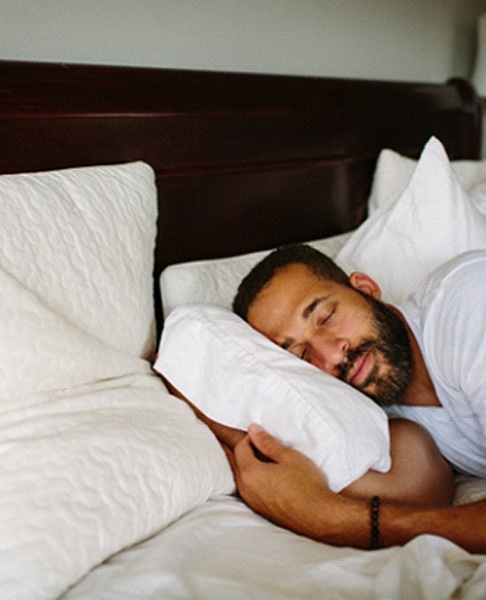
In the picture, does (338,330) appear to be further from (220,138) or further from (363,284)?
(220,138)

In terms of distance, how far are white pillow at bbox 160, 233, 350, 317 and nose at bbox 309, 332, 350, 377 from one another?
0.27 meters

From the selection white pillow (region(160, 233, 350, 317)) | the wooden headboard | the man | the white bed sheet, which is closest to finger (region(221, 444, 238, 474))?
the man

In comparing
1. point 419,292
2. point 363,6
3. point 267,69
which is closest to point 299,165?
point 267,69

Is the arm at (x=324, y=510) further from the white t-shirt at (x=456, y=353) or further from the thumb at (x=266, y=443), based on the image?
the white t-shirt at (x=456, y=353)

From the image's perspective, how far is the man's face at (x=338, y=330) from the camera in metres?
1.05

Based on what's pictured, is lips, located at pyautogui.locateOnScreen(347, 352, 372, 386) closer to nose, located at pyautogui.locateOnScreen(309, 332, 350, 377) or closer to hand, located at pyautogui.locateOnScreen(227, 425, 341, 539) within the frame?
nose, located at pyautogui.locateOnScreen(309, 332, 350, 377)

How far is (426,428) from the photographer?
1.11 m

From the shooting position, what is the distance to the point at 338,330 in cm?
108

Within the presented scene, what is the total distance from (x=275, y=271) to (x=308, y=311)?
12cm

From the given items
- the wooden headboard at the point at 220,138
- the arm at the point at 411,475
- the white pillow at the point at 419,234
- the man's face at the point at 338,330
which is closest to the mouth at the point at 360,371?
the man's face at the point at 338,330

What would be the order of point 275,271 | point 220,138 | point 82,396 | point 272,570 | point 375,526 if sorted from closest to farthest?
point 272,570 → point 375,526 → point 82,396 → point 275,271 → point 220,138

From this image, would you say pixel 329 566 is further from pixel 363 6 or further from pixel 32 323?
pixel 363 6

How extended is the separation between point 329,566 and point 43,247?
61cm

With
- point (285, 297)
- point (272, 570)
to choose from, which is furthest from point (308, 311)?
point (272, 570)
